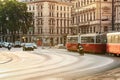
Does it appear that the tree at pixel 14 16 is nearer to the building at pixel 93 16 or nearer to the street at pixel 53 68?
the building at pixel 93 16

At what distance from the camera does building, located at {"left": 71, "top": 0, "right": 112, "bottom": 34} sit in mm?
96062

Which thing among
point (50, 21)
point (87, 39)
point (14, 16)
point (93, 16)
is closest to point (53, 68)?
point (87, 39)

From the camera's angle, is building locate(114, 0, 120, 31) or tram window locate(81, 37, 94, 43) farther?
building locate(114, 0, 120, 31)

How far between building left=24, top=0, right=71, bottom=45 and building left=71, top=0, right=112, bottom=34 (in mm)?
40981

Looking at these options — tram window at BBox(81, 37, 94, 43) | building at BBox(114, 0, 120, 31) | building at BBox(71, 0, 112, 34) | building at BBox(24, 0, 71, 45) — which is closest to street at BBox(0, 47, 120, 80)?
tram window at BBox(81, 37, 94, 43)

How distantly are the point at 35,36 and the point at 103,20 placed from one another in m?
63.4

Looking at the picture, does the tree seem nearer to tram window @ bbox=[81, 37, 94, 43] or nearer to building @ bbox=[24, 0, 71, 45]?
building @ bbox=[24, 0, 71, 45]

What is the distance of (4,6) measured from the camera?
131 meters

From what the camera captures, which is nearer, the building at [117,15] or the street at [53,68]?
the street at [53,68]

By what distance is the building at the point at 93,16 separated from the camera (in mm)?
96062

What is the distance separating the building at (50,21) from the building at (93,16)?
4098 cm

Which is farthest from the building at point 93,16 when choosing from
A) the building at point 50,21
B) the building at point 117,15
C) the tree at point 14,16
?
the building at point 50,21

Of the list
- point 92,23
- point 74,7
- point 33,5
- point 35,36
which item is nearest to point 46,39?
point 35,36

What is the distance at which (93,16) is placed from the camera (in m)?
99.4
